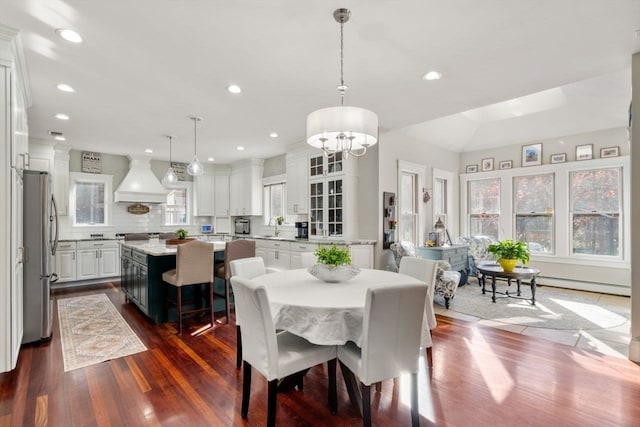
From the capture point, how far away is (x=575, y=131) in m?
5.45

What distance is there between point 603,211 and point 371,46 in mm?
5233

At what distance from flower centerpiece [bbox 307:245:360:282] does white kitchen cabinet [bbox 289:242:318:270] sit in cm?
254

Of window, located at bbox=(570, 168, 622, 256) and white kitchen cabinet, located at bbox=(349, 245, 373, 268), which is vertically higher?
window, located at bbox=(570, 168, 622, 256)

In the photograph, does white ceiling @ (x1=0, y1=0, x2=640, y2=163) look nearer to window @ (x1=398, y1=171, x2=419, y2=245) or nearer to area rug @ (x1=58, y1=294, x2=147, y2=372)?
window @ (x1=398, y1=171, x2=419, y2=245)

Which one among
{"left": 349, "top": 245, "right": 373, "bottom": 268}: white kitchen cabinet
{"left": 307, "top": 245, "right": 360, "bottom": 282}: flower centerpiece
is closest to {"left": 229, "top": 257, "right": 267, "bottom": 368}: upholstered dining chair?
{"left": 307, "top": 245, "right": 360, "bottom": 282}: flower centerpiece

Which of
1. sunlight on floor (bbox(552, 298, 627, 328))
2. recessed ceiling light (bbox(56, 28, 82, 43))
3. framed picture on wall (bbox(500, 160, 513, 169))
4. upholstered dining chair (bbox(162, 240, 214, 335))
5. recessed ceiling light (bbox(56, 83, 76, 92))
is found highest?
recessed ceiling light (bbox(56, 28, 82, 43))

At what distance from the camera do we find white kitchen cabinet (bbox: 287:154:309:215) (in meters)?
5.87

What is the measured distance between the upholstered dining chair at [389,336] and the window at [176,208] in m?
6.88

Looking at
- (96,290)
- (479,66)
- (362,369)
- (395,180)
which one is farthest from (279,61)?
(96,290)

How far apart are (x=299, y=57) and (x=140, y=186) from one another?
5403 millimetres

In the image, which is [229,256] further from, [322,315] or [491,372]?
[491,372]

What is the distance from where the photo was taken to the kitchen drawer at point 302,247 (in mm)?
5023

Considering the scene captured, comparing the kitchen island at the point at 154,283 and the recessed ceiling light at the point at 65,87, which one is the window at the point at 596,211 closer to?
the kitchen island at the point at 154,283

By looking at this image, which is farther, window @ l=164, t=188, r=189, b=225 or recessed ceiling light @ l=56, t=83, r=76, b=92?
window @ l=164, t=188, r=189, b=225
